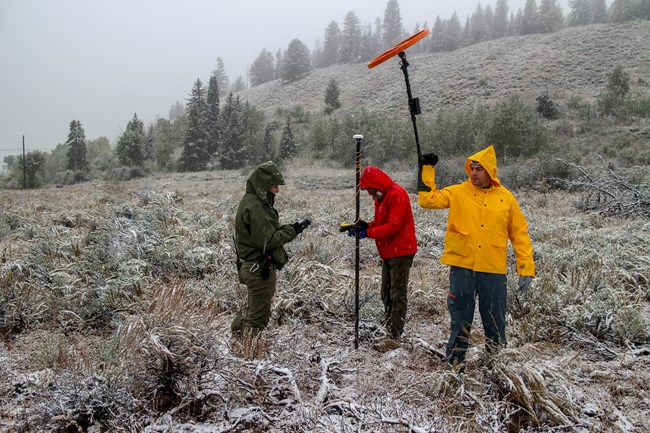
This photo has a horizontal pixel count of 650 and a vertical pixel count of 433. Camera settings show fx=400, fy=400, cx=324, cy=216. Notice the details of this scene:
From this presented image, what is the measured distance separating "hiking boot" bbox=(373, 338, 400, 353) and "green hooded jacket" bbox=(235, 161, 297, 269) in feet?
4.71

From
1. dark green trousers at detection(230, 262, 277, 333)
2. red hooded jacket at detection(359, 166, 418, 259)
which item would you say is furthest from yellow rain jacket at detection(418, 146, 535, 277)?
dark green trousers at detection(230, 262, 277, 333)

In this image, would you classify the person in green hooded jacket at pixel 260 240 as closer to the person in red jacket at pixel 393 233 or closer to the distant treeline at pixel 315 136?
the person in red jacket at pixel 393 233

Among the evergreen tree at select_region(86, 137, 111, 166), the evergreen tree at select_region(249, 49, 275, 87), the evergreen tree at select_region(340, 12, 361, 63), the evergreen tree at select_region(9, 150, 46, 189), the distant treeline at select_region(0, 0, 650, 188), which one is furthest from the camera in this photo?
the evergreen tree at select_region(249, 49, 275, 87)

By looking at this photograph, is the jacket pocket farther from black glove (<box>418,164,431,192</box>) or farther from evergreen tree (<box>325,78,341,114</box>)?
evergreen tree (<box>325,78,341,114</box>)

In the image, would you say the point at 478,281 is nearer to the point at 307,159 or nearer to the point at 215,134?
the point at 307,159

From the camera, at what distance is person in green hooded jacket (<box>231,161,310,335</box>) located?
3834 mm

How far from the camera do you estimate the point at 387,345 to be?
4.34 meters

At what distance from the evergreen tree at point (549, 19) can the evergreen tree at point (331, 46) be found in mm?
38189

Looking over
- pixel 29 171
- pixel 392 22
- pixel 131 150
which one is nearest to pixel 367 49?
pixel 392 22

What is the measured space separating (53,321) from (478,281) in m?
4.66

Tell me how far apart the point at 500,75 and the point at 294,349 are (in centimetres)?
5453

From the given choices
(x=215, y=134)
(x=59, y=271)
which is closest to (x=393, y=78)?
(x=215, y=134)

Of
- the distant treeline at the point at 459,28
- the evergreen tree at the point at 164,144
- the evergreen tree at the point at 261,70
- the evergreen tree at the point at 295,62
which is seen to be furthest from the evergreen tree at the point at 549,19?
the evergreen tree at the point at 164,144

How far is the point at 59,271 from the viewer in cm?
557
